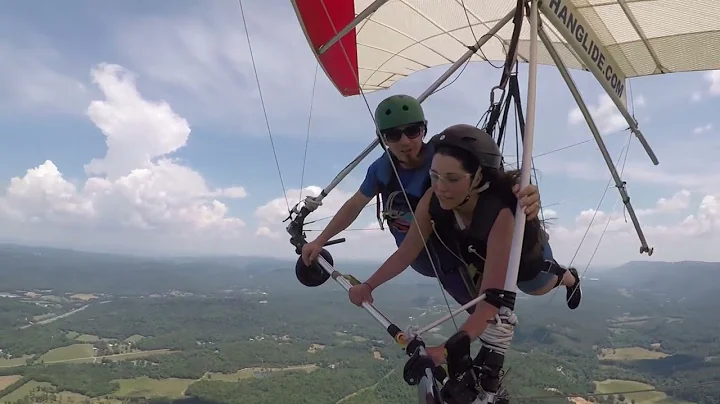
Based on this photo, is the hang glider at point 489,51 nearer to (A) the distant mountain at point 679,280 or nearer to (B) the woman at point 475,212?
(B) the woman at point 475,212

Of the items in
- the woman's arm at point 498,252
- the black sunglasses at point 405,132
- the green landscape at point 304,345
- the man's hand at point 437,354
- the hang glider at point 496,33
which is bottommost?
the green landscape at point 304,345

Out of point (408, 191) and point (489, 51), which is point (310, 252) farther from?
point (489, 51)

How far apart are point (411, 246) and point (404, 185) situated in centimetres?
51

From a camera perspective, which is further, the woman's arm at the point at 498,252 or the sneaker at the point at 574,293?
the sneaker at the point at 574,293

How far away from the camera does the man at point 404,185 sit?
89.4 inches

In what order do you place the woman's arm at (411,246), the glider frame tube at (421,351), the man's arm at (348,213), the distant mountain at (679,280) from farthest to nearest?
the distant mountain at (679,280), the man's arm at (348,213), the woman's arm at (411,246), the glider frame tube at (421,351)

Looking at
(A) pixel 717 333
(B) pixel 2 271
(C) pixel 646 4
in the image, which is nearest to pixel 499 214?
(C) pixel 646 4

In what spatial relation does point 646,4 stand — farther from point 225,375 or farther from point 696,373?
point 225,375

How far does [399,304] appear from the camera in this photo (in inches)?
3703

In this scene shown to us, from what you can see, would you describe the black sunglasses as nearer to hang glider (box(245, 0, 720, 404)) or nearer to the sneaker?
hang glider (box(245, 0, 720, 404))

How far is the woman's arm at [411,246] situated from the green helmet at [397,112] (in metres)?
0.49

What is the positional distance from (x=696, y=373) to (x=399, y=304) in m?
54.8

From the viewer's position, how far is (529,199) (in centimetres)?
170

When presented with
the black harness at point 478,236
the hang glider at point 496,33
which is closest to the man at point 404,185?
the black harness at point 478,236
